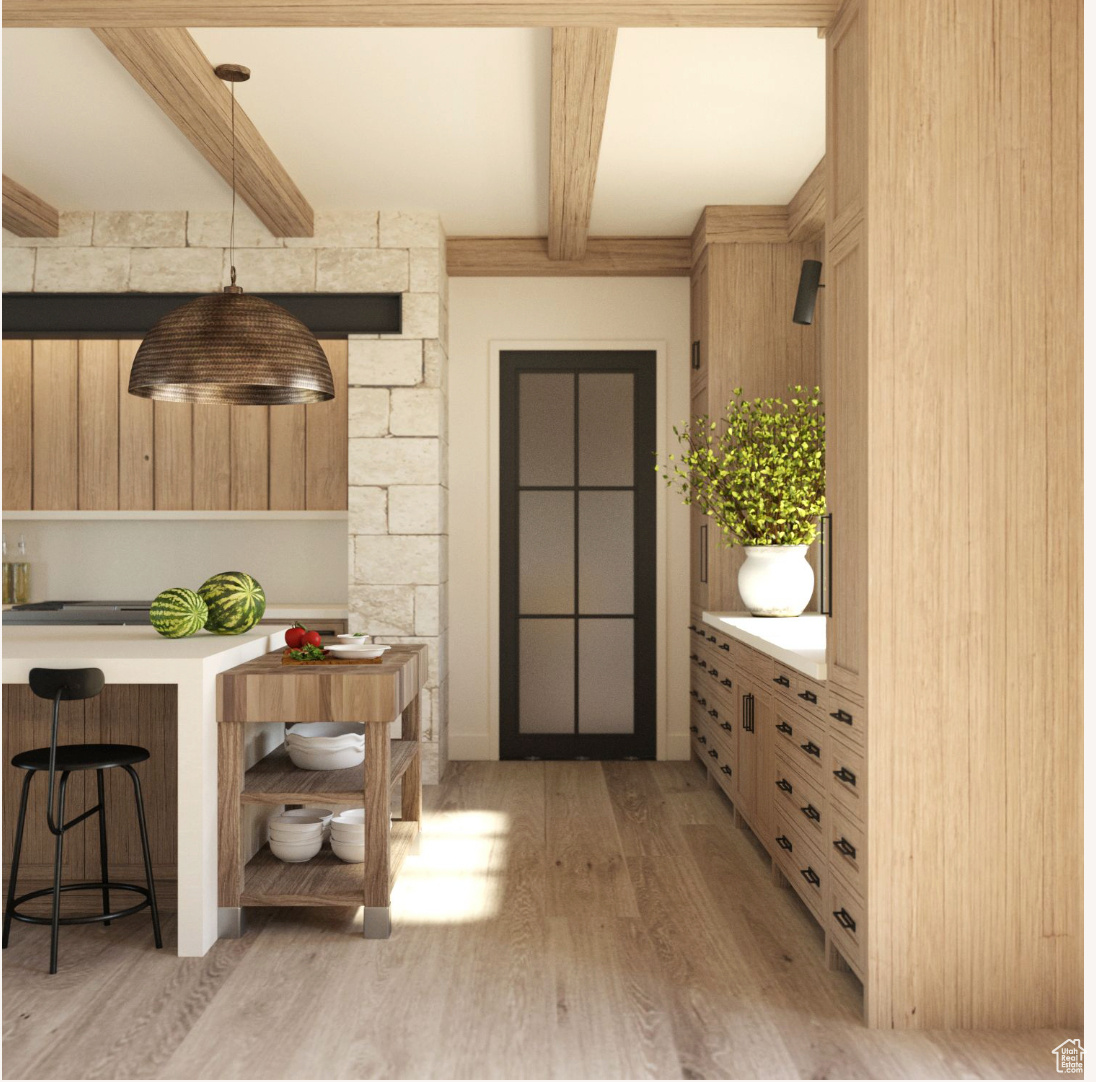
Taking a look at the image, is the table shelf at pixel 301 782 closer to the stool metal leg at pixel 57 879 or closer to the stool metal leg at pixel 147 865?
the stool metal leg at pixel 147 865

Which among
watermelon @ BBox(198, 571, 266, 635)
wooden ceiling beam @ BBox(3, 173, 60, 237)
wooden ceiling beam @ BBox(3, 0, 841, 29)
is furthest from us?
wooden ceiling beam @ BBox(3, 173, 60, 237)

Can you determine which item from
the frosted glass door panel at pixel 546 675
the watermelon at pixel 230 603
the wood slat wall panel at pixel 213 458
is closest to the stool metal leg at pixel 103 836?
the watermelon at pixel 230 603

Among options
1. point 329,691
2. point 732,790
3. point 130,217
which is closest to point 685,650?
point 732,790

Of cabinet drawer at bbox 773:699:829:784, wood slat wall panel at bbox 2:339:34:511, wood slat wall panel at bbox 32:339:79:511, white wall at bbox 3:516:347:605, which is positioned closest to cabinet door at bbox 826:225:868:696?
cabinet drawer at bbox 773:699:829:784

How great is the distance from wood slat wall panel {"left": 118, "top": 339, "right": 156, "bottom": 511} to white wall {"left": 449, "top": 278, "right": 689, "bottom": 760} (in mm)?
1635

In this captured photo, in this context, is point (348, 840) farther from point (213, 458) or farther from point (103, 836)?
point (213, 458)

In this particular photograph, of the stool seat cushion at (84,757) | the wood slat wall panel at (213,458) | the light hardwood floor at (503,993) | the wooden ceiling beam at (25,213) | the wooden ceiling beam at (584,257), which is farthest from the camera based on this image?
the wood slat wall panel at (213,458)

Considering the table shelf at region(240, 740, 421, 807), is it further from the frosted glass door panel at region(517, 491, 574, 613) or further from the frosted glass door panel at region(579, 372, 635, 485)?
the frosted glass door panel at region(579, 372, 635, 485)

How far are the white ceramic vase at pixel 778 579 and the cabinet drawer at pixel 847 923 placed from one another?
1619 mm

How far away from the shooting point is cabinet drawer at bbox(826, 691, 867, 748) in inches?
104

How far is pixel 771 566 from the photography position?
435 centimetres

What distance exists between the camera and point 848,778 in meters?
2.75

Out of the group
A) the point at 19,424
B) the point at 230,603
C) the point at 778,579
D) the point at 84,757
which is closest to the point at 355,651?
the point at 230,603

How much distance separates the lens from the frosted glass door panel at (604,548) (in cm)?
575
